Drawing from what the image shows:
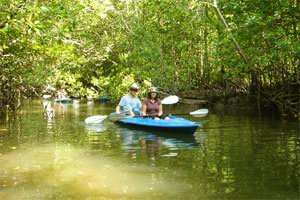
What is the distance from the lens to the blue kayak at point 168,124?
38.5 feet

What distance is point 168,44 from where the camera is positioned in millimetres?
25219

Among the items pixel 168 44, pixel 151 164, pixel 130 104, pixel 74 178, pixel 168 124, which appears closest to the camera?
pixel 74 178

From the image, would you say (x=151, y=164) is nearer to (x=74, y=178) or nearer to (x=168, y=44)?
(x=74, y=178)

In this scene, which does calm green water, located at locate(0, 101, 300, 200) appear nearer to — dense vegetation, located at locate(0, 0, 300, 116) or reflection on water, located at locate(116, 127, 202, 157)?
reflection on water, located at locate(116, 127, 202, 157)

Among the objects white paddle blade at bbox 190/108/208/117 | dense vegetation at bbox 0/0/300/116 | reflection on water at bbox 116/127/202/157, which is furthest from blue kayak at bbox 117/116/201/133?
white paddle blade at bbox 190/108/208/117

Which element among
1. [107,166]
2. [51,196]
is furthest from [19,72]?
[51,196]

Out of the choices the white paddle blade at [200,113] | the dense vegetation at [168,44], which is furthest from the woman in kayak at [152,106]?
the white paddle blade at [200,113]

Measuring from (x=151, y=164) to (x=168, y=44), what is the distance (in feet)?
57.3

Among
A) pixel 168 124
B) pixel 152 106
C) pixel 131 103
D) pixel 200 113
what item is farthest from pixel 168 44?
pixel 168 124

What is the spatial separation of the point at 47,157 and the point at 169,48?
54.7 feet

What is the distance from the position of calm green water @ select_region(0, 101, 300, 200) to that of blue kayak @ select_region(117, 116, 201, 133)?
0.67 ft

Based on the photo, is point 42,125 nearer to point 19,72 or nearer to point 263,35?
A: point 19,72

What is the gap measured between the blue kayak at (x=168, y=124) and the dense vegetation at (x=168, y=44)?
107 inches

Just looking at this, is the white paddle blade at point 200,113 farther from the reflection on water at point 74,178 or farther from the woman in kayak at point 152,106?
the reflection on water at point 74,178
